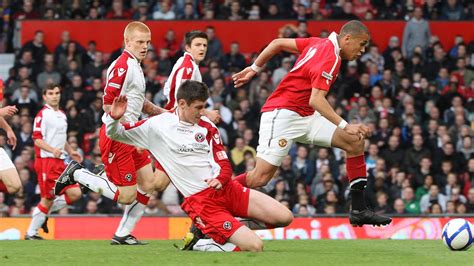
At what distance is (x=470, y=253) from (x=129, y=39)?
4172mm

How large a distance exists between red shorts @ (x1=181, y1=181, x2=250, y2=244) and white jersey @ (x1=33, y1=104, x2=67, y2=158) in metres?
4.55

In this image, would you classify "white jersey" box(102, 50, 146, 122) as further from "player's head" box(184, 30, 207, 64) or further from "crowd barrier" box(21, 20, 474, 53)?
"crowd barrier" box(21, 20, 474, 53)

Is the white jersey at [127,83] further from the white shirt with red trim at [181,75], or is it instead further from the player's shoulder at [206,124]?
the player's shoulder at [206,124]

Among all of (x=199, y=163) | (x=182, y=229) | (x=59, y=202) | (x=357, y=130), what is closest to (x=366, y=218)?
(x=357, y=130)

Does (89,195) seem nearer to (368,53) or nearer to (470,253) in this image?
(368,53)

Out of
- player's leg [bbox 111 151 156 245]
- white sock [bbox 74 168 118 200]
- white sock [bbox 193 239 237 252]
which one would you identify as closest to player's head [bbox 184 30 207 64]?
player's leg [bbox 111 151 156 245]

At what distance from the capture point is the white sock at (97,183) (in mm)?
13109

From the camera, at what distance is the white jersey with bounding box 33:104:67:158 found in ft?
51.3

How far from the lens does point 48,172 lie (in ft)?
51.6

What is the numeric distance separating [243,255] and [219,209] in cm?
59

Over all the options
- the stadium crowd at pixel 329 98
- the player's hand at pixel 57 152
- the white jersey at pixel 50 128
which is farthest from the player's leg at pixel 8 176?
the stadium crowd at pixel 329 98

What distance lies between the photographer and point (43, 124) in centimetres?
1564

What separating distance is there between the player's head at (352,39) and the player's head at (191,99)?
1881 millimetres

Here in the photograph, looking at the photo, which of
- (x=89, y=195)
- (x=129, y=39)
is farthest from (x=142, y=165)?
(x=89, y=195)
